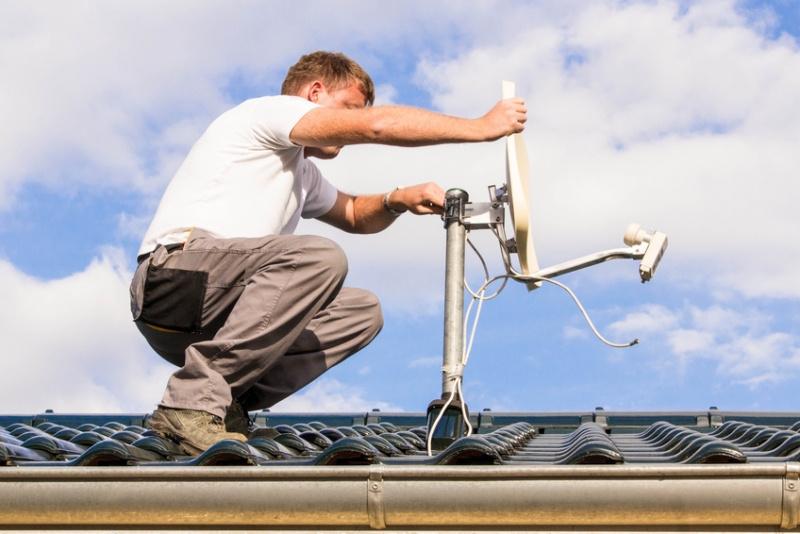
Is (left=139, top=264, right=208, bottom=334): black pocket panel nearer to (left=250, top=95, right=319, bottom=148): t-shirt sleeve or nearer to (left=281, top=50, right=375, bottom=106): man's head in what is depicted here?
(left=250, top=95, right=319, bottom=148): t-shirt sleeve

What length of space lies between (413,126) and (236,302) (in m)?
0.98

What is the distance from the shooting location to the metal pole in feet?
12.7

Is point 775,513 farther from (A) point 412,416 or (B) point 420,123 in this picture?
(A) point 412,416

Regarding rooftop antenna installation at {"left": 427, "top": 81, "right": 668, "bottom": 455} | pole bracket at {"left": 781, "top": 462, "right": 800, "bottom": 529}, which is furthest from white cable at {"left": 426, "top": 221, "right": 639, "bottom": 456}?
pole bracket at {"left": 781, "top": 462, "right": 800, "bottom": 529}

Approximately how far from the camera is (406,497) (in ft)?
8.20

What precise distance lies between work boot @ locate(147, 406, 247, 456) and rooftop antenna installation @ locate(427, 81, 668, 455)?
2.62 ft

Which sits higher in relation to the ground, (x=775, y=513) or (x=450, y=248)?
(x=450, y=248)

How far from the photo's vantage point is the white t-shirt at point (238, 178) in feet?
13.2

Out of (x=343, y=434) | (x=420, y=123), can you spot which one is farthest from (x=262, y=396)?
(x=420, y=123)

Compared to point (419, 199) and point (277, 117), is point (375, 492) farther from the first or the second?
point (419, 199)

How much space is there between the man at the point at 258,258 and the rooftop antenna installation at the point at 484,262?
0.83ft

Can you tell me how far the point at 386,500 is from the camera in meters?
2.50

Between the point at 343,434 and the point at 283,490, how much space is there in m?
2.05

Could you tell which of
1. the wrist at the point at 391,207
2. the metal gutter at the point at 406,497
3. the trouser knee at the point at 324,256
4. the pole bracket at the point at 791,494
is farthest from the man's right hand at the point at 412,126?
the pole bracket at the point at 791,494
